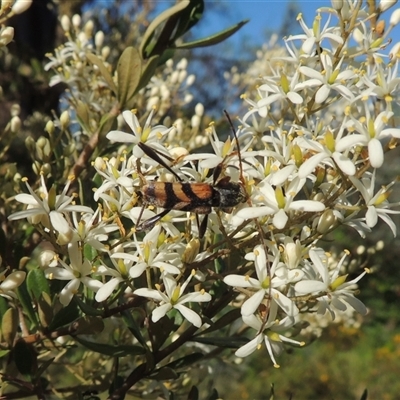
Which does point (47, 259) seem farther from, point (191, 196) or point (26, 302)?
point (191, 196)

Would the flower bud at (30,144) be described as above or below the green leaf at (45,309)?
above

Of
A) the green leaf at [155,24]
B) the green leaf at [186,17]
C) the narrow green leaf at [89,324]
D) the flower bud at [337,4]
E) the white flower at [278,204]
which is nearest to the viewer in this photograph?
the white flower at [278,204]

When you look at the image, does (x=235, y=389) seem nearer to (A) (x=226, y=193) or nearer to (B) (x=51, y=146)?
(B) (x=51, y=146)

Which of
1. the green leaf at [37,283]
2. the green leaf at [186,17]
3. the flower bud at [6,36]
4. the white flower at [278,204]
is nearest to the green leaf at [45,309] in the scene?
the green leaf at [37,283]

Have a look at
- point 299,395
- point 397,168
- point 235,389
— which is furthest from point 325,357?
point 397,168

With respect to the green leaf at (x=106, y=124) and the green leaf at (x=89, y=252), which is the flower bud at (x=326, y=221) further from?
the green leaf at (x=106, y=124)

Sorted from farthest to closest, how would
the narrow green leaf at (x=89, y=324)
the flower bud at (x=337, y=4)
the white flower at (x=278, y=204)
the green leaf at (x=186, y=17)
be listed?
the green leaf at (x=186, y=17)
the flower bud at (x=337, y=4)
the narrow green leaf at (x=89, y=324)
the white flower at (x=278, y=204)
